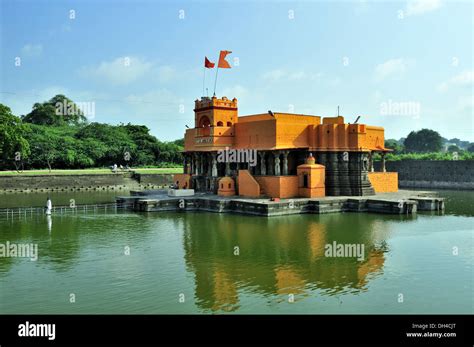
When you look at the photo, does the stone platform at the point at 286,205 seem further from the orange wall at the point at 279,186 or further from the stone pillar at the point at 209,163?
the stone pillar at the point at 209,163

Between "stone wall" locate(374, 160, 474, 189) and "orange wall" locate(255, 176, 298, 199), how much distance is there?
2587 cm

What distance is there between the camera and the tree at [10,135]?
1837 inches

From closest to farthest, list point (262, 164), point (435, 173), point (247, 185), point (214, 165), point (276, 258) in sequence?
point (276, 258)
point (247, 185)
point (262, 164)
point (214, 165)
point (435, 173)

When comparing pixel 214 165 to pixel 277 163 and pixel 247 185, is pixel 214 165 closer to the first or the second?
pixel 247 185

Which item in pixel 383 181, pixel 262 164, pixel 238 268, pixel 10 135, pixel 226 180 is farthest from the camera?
pixel 10 135

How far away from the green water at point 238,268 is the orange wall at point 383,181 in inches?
354

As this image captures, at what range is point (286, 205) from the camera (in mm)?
28453

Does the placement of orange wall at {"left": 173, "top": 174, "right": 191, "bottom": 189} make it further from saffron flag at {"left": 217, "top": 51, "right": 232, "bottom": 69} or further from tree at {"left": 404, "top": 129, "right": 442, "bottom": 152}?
tree at {"left": 404, "top": 129, "right": 442, "bottom": 152}

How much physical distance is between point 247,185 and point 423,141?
9633 centimetres

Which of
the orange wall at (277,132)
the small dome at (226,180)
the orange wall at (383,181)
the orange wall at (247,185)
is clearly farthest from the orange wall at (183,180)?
the orange wall at (383,181)

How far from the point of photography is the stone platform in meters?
28.3

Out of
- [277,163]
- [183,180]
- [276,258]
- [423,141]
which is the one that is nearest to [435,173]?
[277,163]
